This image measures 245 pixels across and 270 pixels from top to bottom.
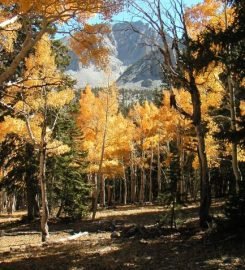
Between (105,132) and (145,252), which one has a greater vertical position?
(105,132)

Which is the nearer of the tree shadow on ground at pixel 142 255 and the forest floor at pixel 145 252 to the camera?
the tree shadow on ground at pixel 142 255

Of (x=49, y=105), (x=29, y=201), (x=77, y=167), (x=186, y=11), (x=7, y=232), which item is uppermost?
(x=186, y=11)

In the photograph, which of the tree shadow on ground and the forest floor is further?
the forest floor

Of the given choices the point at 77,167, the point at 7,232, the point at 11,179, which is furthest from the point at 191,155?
the point at 7,232

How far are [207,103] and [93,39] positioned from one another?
9.87 meters

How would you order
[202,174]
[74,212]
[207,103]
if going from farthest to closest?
1. [74,212]
2. [207,103]
3. [202,174]

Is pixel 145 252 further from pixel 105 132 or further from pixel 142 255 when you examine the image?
pixel 105 132

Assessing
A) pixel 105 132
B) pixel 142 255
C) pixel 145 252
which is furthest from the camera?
pixel 105 132

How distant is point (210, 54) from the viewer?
386 inches

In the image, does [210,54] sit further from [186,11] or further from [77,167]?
[77,167]

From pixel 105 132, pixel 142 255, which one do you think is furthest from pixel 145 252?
pixel 105 132

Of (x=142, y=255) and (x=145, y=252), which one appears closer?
(x=142, y=255)

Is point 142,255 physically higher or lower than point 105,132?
lower

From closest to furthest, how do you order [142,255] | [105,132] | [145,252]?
[142,255] → [145,252] → [105,132]
